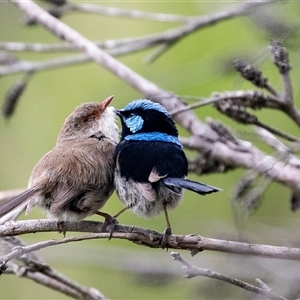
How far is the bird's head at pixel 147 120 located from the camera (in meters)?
3.84

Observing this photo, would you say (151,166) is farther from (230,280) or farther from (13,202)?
(230,280)

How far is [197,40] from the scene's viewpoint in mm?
6707

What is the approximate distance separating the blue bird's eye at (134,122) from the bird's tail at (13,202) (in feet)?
2.09

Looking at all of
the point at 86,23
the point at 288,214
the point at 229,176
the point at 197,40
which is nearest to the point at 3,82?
the point at 86,23

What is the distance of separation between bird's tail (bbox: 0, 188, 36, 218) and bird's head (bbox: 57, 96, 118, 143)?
80 centimetres

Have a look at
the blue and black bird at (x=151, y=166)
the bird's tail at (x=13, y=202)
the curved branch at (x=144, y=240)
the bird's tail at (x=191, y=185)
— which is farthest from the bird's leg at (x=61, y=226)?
the bird's tail at (x=191, y=185)

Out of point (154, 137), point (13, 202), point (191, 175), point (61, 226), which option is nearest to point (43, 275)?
point (61, 226)

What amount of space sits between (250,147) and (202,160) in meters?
0.31

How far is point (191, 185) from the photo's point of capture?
3184mm

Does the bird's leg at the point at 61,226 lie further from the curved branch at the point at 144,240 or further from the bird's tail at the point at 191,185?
the bird's tail at the point at 191,185

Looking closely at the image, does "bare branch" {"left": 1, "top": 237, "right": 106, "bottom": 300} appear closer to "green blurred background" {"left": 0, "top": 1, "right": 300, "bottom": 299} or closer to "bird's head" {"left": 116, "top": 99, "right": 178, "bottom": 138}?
"green blurred background" {"left": 0, "top": 1, "right": 300, "bottom": 299}

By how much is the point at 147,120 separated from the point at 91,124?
617mm

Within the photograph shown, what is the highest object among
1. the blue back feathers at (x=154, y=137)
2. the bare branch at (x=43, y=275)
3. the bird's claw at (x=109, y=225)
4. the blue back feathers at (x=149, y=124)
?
the blue back feathers at (x=149, y=124)

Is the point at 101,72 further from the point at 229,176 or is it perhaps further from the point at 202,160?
the point at 202,160
